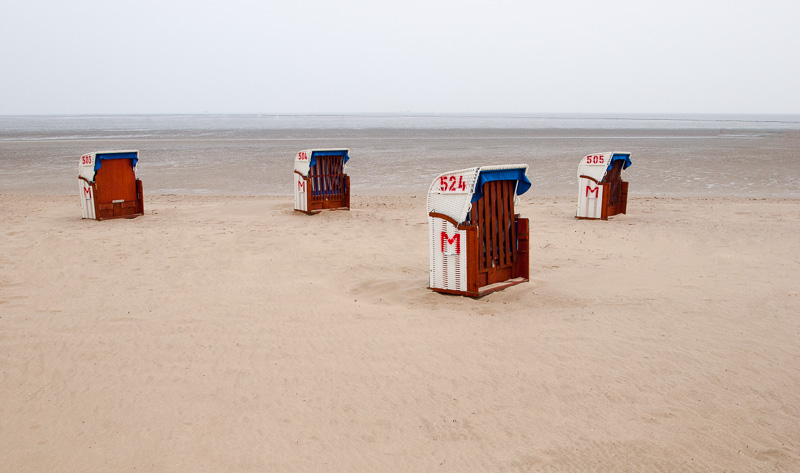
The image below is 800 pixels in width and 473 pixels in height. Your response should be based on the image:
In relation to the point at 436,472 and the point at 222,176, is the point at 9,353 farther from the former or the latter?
the point at 222,176

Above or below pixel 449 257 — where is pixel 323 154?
above

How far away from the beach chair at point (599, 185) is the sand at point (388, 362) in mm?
3604

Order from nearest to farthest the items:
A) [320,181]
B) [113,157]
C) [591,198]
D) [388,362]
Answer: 1. [388,362]
2. [591,198]
3. [113,157]
4. [320,181]

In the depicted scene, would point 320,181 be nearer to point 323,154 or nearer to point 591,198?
point 323,154

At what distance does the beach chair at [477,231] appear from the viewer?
7.51m

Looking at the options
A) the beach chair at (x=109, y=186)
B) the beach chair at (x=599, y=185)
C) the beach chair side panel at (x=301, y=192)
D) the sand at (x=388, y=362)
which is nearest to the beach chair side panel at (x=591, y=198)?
the beach chair at (x=599, y=185)

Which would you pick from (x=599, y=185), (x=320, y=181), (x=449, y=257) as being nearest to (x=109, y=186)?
(x=320, y=181)

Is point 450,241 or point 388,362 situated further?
point 450,241

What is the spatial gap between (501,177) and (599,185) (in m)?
7.08

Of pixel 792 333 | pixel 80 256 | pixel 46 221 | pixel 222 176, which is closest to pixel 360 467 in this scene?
pixel 792 333

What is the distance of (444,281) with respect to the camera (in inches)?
308

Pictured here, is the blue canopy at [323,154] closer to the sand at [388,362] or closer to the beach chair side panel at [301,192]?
the beach chair side panel at [301,192]

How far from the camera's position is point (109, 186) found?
14.4 meters

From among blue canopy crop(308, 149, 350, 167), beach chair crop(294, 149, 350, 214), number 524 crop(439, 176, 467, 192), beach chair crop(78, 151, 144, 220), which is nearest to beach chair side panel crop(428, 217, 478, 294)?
number 524 crop(439, 176, 467, 192)
